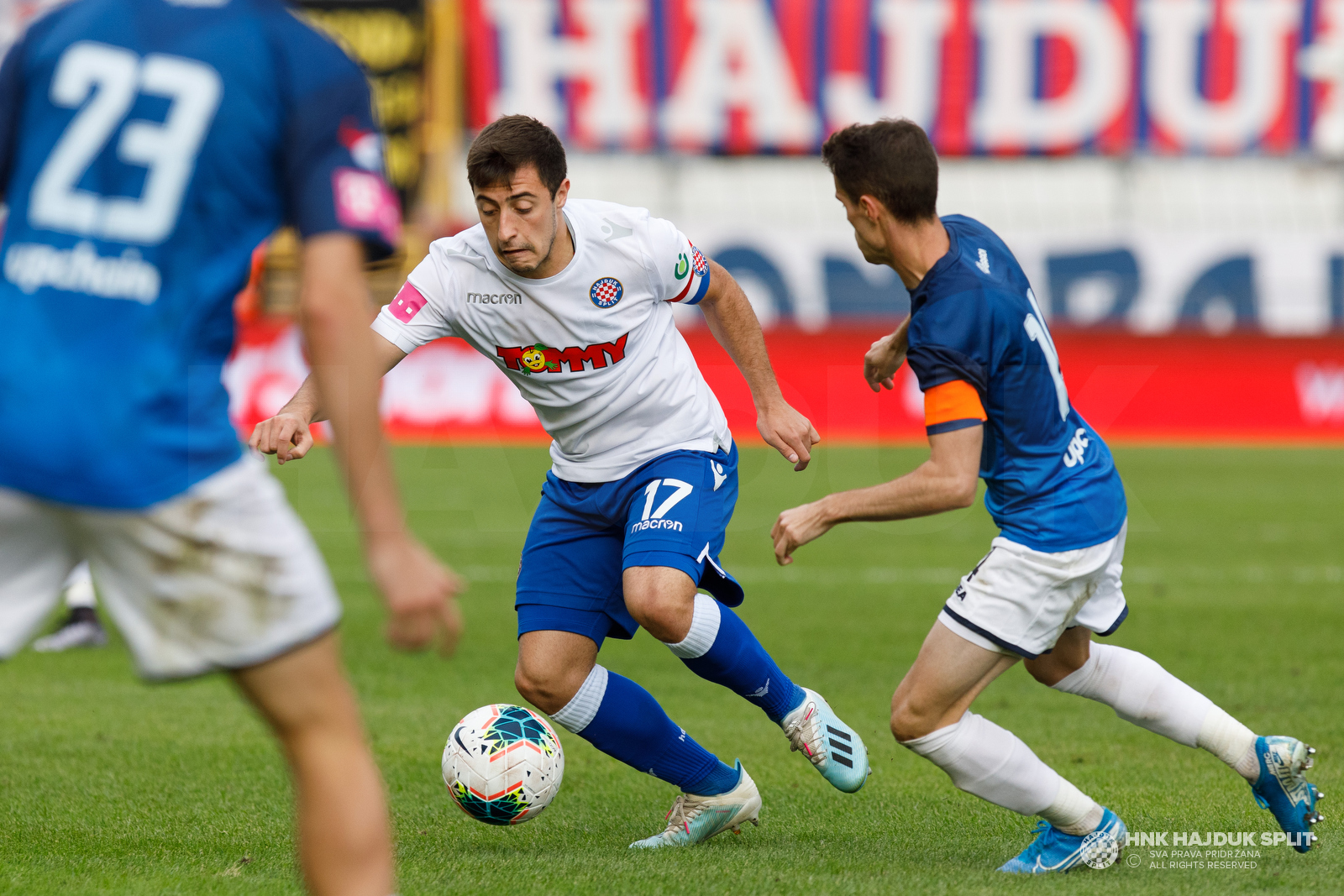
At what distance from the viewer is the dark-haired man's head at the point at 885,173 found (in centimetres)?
398

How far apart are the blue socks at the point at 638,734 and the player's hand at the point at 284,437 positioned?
1.11m

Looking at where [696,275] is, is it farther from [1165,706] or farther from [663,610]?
[1165,706]

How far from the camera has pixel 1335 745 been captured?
575cm

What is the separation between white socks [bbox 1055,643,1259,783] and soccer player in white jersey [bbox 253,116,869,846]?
759 mm

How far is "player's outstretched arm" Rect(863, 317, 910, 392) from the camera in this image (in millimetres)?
4590

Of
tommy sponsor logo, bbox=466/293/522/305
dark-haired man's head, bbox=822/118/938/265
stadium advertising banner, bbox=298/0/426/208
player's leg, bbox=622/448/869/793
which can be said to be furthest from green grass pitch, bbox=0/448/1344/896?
stadium advertising banner, bbox=298/0/426/208

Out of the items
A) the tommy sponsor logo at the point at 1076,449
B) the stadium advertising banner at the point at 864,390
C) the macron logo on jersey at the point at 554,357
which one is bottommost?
the stadium advertising banner at the point at 864,390

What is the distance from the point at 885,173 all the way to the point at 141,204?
2119mm

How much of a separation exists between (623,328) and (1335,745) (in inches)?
126

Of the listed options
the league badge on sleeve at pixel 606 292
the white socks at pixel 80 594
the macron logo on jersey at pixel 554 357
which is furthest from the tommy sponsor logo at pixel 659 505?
the white socks at pixel 80 594

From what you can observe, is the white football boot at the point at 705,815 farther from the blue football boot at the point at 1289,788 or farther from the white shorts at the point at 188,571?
the white shorts at the point at 188,571

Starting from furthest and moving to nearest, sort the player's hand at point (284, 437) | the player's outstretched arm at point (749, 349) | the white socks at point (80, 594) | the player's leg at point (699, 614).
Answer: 1. the white socks at point (80, 594)
2. the player's outstretched arm at point (749, 349)
3. the player's leg at point (699, 614)
4. the player's hand at point (284, 437)

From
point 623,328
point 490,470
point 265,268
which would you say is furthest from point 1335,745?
point 265,268

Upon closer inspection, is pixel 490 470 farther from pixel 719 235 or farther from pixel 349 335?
pixel 349 335
